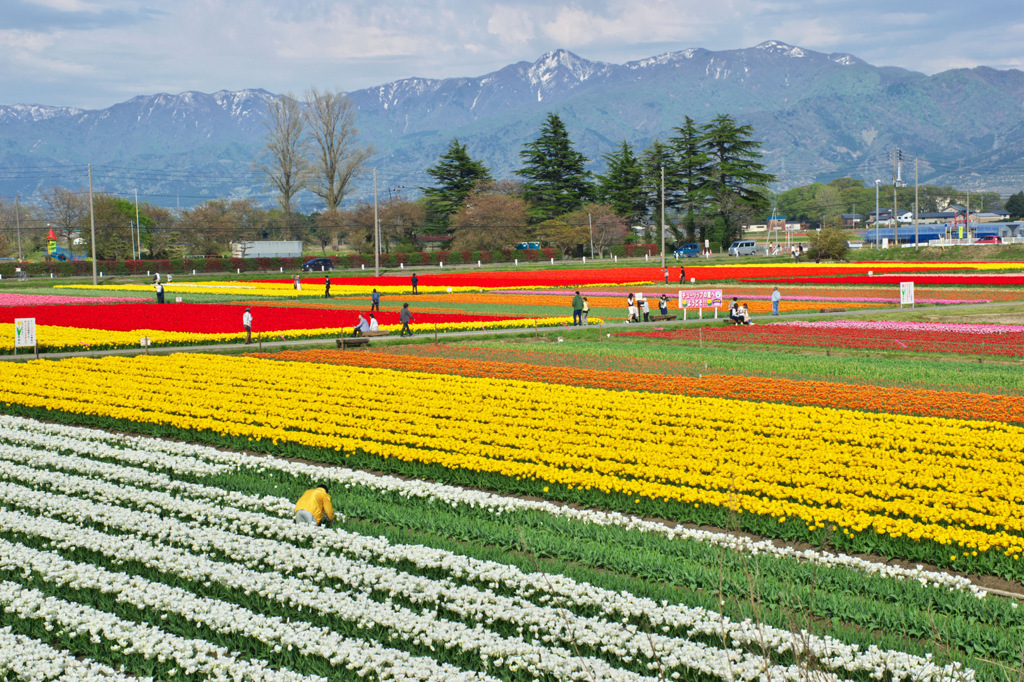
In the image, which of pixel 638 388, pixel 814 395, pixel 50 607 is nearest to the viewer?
pixel 50 607

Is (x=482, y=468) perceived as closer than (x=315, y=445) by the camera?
Result: Yes

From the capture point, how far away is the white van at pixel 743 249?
119 meters

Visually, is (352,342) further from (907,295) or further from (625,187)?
(625,187)

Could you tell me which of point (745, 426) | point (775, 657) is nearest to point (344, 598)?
point (775, 657)

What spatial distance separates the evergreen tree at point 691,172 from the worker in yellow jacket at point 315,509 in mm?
112590

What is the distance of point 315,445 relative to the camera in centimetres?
1659

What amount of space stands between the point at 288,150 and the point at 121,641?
14197cm

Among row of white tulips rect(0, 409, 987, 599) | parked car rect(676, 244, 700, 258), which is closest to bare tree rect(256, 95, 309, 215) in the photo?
parked car rect(676, 244, 700, 258)

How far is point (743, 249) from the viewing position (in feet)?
401

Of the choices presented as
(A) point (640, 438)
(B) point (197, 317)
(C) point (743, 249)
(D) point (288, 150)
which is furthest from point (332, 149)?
(A) point (640, 438)

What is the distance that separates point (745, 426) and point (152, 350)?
22992 mm

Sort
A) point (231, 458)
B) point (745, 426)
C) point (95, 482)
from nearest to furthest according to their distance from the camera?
point (95, 482) < point (231, 458) < point (745, 426)

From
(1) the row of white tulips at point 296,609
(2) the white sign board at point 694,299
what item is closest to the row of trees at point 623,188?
(2) the white sign board at point 694,299

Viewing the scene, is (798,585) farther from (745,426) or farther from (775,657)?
(745,426)
